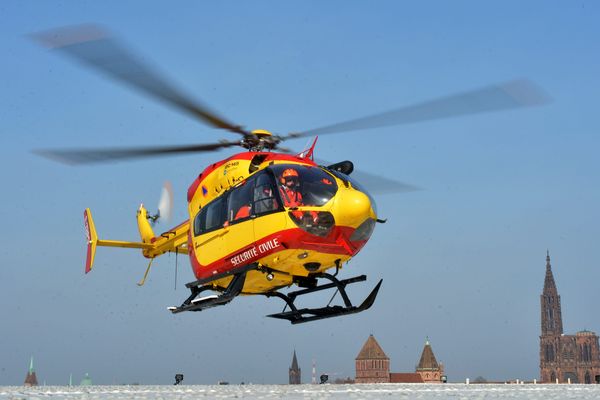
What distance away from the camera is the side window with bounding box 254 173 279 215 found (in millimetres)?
16969

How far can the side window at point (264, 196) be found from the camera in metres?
17.0

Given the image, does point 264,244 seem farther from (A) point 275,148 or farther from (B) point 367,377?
(B) point 367,377

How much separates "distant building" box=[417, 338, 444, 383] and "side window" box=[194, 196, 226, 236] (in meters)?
137

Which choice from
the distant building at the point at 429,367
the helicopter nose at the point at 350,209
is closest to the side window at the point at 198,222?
the helicopter nose at the point at 350,209

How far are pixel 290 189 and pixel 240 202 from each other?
5.38 ft

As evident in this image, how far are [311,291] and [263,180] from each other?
347 cm

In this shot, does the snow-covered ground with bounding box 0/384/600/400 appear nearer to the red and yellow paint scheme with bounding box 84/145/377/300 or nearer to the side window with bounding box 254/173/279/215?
the red and yellow paint scheme with bounding box 84/145/377/300

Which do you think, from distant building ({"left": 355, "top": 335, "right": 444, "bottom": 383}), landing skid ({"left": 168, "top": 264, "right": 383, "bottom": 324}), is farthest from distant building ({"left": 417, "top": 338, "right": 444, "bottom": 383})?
landing skid ({"left": 168, "top": 264, "right": 383, "bottom": 324})

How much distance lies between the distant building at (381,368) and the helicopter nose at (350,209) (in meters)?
132

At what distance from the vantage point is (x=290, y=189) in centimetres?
1680

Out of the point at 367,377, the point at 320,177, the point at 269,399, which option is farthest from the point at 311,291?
the point at 367,377

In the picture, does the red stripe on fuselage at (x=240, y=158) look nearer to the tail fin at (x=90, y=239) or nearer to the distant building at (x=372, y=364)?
the tail fin at (x=90, y=239)

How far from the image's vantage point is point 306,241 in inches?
662

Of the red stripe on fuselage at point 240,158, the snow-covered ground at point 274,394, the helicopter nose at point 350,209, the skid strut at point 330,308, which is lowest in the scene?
the snow-covered ground at point 274,394
